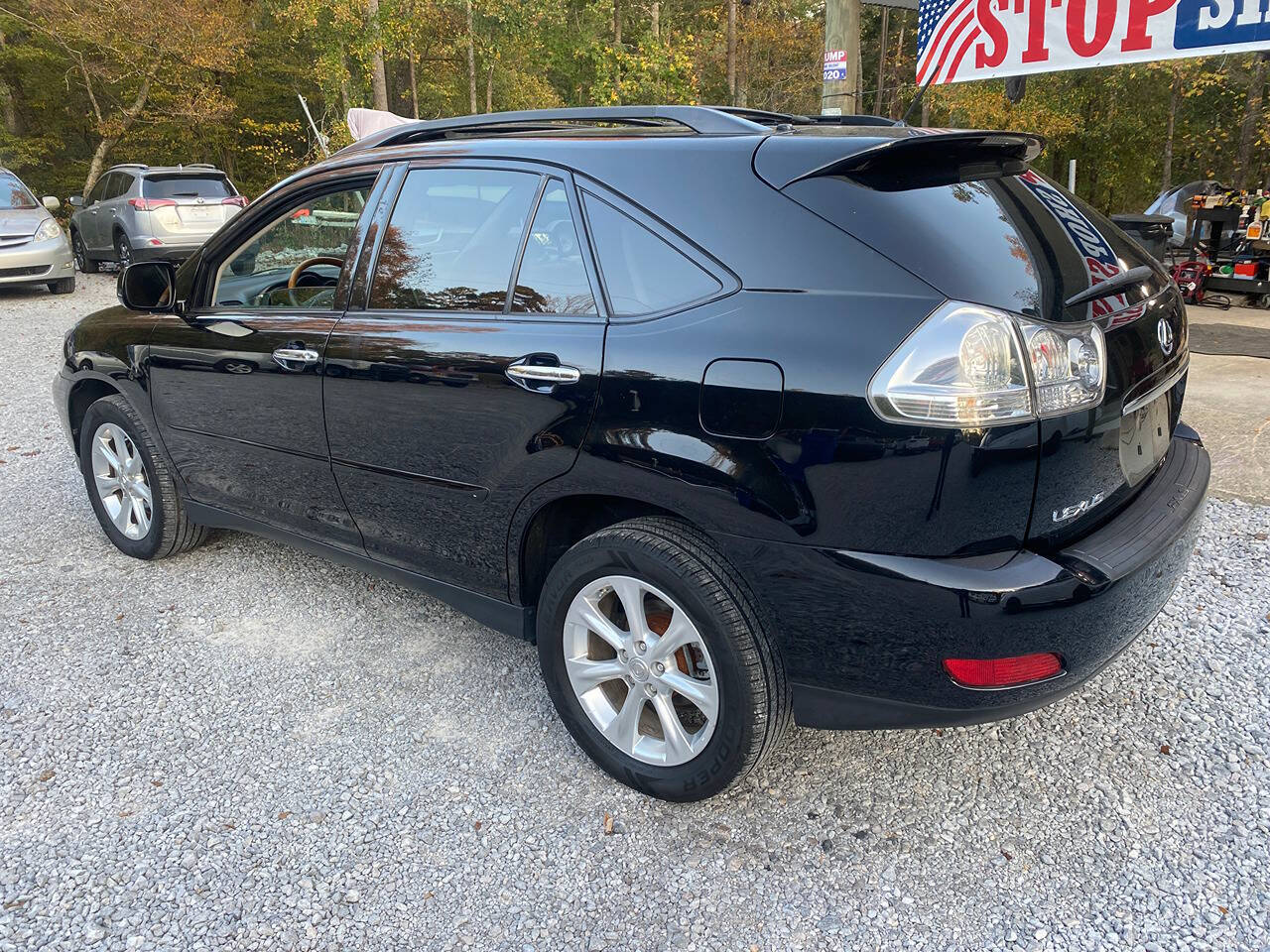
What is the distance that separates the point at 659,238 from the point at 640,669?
1.16 m

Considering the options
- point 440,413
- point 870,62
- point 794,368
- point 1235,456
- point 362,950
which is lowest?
point 362,950

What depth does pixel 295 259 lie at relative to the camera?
3871 mm

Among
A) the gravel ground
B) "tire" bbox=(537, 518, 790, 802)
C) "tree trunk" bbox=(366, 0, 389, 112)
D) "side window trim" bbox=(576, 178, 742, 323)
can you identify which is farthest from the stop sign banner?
"tree trunk" bbox=(366, 0, 389, 112)

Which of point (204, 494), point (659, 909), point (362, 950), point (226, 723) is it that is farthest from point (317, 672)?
point (659, 909)

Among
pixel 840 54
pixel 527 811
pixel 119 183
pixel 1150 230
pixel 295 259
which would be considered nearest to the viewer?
pixel 527 811

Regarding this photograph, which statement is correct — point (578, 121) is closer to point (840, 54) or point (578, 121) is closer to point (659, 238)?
point (659, 238)

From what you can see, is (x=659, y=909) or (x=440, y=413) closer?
(x=659, y=909)

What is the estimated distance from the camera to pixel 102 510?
4.23 m

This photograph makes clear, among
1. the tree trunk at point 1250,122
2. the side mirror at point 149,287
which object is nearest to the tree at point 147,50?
the side mirror at point 149,287

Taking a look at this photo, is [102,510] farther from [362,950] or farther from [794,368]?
[794,368]

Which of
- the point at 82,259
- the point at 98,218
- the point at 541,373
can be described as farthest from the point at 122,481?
the point at 82,259

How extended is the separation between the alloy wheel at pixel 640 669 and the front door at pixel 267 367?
3.64 feet

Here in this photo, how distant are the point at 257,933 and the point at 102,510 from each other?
283 cm

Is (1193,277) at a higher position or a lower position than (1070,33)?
lower
